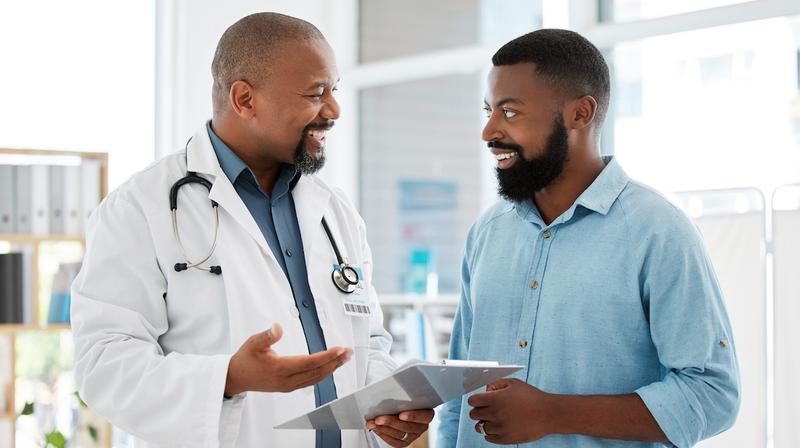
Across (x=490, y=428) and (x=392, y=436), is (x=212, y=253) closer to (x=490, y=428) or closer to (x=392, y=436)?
(x=392, y=436)

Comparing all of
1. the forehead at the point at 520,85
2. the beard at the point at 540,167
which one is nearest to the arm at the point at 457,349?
the beard at the point at 540,167

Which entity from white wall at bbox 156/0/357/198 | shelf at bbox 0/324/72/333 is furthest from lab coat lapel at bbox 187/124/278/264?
white wall at bbox 156/0/357/198

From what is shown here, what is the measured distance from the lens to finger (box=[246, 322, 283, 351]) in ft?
4.81

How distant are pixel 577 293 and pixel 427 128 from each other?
295cm

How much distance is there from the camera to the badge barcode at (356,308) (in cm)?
204

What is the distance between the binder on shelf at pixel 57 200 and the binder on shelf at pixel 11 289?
0.61 feet

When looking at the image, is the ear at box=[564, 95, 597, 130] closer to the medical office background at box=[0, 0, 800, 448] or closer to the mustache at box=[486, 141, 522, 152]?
the mustache at box=[486, 141, 522, 152]

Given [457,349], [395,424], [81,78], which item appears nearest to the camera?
[395,424]

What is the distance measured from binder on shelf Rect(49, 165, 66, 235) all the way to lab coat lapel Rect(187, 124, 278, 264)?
1873 millimetres

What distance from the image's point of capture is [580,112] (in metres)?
1.90

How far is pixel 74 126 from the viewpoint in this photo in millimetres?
4148

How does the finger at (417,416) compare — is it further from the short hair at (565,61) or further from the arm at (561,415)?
the short hair at (565,61)

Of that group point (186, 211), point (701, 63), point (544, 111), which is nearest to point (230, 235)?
point (186, 211)

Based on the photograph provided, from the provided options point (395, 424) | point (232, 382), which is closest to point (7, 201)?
point (232, 382)
